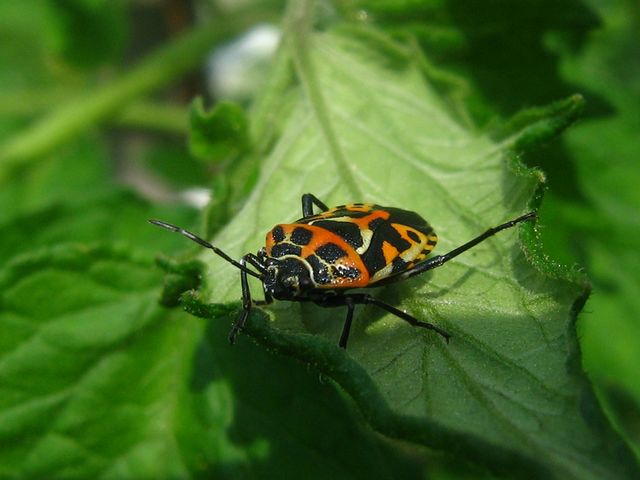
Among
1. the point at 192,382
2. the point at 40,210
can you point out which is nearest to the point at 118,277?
the point at 192,382

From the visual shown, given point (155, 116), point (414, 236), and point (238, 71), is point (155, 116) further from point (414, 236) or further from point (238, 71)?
point (414, 236)

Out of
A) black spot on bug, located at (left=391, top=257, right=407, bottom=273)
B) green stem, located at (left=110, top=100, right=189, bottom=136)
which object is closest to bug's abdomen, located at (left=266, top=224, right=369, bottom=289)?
black spot on bug, located at (left=391, top=257, right=407, bottom=273)

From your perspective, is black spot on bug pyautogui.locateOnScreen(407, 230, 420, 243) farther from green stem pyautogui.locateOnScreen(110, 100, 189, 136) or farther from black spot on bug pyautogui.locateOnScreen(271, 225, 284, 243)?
green stem pyautogui.locateOnScreen(110, 100, 189, 136)

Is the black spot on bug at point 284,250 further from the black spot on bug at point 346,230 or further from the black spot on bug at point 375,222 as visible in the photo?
the black spot on bug at point 375,222

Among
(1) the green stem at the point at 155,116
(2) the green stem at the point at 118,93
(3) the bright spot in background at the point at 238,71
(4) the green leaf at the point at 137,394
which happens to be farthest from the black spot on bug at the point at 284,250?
(3) the bright spot in background at the point at 238,71

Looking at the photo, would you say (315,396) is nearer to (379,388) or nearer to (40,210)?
(379,388)

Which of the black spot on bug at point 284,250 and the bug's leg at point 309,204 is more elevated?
the bug's leg at point 309,204

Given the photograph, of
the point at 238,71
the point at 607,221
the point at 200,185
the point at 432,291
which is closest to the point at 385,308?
the point at 432,291
